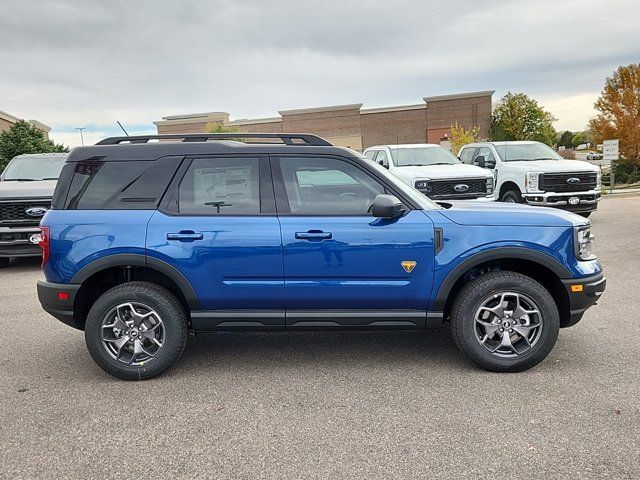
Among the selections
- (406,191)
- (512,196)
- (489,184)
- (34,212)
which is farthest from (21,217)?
(512,196)

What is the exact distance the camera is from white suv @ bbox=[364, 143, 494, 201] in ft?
37.2

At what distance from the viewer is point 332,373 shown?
426 cm

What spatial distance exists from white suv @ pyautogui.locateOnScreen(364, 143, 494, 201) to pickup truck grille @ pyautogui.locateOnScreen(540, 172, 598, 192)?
1.25m

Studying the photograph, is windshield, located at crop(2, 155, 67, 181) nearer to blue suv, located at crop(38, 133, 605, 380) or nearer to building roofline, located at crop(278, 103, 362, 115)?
blue suv, located at crop(38, 133, 605, 380)

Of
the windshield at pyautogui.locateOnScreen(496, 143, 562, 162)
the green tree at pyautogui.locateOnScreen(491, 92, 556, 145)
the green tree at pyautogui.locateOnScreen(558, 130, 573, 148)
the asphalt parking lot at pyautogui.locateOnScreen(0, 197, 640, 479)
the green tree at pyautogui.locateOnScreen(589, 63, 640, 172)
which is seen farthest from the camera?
the green tree at pyautogui.locateOnScreen(558, 130, 573, 148)

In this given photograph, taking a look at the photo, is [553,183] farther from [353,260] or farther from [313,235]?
[313,235]

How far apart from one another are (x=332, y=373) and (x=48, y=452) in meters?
2.06

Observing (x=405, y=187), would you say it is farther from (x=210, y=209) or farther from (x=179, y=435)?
(x=179, y=435)

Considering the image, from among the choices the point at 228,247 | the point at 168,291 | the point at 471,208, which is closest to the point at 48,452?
the point at 168,291

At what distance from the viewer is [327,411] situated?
3.59 m

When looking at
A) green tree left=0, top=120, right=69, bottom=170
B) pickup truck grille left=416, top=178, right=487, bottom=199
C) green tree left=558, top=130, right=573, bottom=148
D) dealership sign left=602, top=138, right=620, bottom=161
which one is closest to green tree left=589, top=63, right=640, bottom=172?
dealership sign left=602, top=138, right=620, bottom=161

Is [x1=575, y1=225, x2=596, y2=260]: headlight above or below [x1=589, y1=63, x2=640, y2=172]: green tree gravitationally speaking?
below

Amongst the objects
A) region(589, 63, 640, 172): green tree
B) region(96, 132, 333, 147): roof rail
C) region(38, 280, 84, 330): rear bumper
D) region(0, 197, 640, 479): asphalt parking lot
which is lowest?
region(0, 197, 640, 479): asphalt parking lot

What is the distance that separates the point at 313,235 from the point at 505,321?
165cm
